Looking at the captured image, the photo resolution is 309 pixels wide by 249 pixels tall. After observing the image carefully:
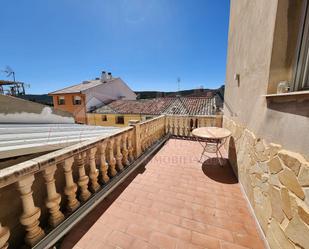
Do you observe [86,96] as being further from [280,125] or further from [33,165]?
[280,125]

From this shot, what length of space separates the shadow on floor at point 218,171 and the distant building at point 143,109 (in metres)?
9.66

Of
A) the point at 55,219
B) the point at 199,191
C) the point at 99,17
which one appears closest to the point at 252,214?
the point at 199,191

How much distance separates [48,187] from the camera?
4.71 feet

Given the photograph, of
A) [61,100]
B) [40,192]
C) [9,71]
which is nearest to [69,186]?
[40,192]

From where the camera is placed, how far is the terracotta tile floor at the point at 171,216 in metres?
1.54

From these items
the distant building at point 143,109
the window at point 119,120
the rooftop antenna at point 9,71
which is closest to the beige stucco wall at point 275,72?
the distant building at point 143,109

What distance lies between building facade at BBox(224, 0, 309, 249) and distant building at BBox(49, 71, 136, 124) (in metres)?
15.6

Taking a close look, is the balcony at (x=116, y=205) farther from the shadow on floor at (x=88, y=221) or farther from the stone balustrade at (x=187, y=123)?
the stone balustrade at (x=187, y=123)

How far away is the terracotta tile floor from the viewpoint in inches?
60.6

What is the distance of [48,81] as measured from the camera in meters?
23.7

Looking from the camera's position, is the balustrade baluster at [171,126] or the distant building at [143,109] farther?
the distant building at [143,109]

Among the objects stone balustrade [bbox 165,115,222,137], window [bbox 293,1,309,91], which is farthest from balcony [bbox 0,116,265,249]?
stone balustrade [bbox 165,115,222,137]

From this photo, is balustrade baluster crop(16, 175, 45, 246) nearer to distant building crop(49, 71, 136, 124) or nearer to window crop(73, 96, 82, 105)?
distant building crop(49, 71, 136, 124)

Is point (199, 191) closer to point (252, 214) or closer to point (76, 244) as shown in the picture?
point (252, 214)
